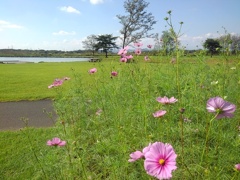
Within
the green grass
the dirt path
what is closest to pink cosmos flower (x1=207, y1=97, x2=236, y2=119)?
the green grass

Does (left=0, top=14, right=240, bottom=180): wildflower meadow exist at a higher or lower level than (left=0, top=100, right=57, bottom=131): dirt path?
higher

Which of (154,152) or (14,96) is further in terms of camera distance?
(14,96)

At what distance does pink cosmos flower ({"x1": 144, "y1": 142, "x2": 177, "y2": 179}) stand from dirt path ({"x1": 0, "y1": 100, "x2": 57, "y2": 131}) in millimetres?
2577

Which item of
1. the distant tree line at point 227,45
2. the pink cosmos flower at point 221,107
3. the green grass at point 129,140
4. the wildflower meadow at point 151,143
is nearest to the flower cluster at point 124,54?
the wildflower meadow at point 151,143

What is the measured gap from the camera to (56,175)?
6.17 feet

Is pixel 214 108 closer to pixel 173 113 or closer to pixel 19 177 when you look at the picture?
pixel 173 113

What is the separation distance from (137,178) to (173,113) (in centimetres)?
103

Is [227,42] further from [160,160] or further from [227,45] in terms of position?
[160,160]

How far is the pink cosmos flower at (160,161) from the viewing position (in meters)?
0.74

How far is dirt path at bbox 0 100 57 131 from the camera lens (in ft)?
12.4

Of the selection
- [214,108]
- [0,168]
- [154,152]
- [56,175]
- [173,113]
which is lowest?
[0,168]

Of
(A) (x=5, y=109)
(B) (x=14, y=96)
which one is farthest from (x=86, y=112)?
(B) (x=14, y=96)

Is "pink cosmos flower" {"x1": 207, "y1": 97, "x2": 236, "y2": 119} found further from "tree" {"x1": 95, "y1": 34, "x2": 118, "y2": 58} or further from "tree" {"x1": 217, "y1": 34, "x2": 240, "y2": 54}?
"tree" {"x1": 95, "y1": 34, "x2": 118, "y2": 58}

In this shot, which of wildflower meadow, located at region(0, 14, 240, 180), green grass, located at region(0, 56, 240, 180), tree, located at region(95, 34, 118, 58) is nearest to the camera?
wildflower meadow, located at region(0, 14, 240, 180)
